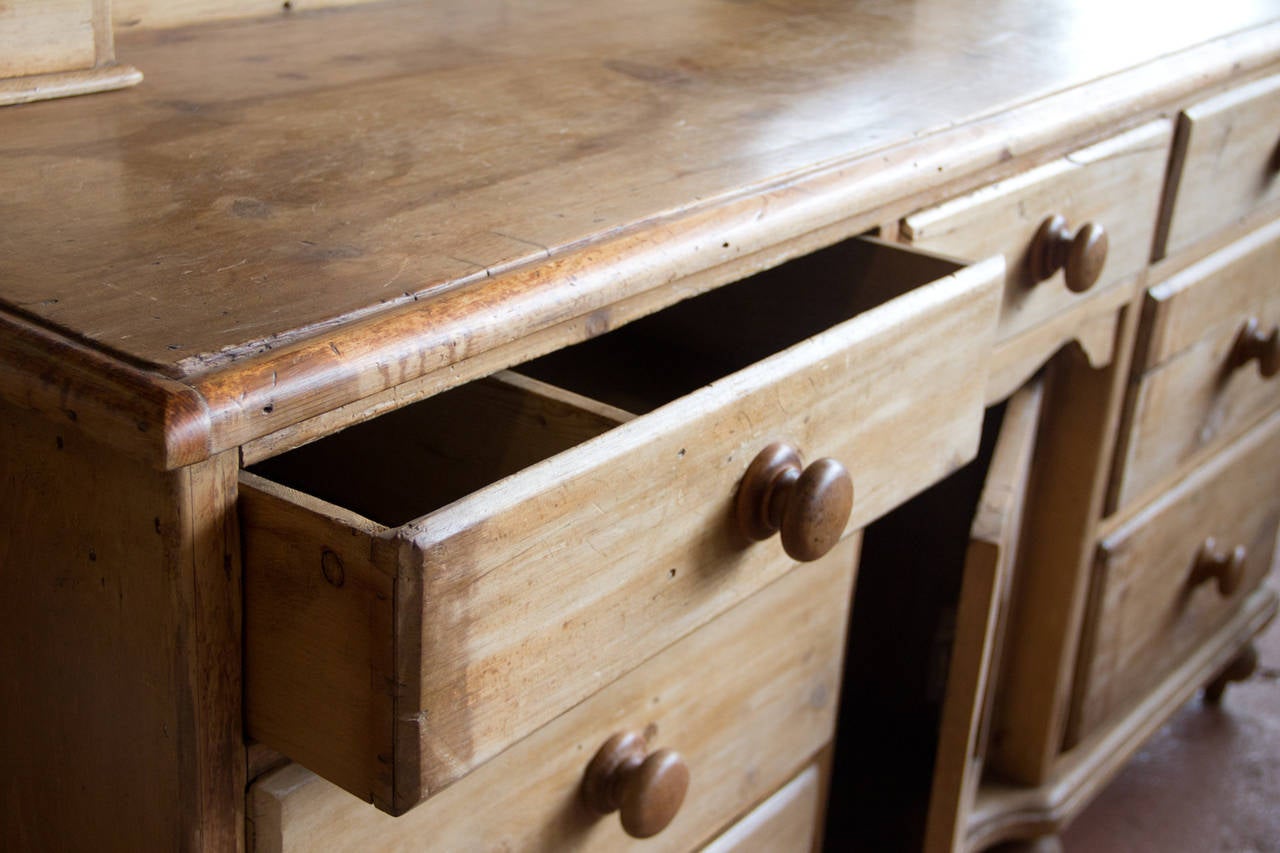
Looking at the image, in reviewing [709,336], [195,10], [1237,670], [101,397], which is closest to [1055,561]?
[709,336]

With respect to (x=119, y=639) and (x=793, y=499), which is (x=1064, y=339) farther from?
(x=119, y=639)

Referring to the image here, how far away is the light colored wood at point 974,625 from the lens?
2.70ft

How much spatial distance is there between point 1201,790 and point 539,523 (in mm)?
1331

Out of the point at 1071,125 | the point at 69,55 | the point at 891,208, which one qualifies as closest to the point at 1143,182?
the point at 1071,125

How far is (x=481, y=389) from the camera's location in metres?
Answer: 0.62

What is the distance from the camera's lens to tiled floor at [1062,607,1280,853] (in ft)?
4.86

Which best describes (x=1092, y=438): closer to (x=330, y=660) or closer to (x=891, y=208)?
(x=891, y=208)

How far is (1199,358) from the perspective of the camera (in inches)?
48.0

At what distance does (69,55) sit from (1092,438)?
814 millimetres

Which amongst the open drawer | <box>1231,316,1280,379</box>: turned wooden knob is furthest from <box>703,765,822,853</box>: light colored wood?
<box>1231,316,1280,379</box>: turned wooden knob

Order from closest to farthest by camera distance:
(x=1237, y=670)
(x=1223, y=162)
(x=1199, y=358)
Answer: (x=1223, y=162) → (x=1199, y=358) → (x=1237, y=670)

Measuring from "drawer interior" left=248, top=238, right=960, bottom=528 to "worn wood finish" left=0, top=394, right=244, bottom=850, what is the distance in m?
0.14

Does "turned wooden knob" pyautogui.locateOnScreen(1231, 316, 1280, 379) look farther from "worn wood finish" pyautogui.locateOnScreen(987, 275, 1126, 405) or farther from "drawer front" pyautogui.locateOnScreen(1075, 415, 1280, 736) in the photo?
"worn wood finish" pyautogui.locateOnScreen(987, 275, 1126, 405)

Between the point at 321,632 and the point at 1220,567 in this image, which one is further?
the point at 1220,567
